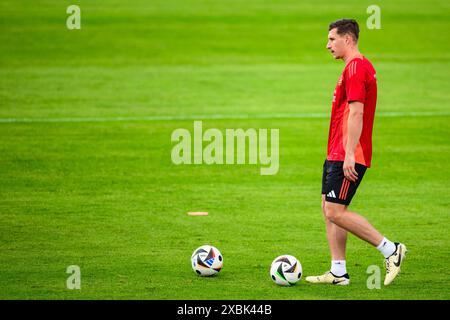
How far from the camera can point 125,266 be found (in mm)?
10883

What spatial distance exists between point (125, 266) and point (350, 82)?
11.0 ft

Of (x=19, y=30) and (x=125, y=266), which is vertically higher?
(x=19, y=30)

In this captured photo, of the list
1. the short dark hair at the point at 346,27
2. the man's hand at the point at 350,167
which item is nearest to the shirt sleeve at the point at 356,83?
the short dark hair at the point at 346,27

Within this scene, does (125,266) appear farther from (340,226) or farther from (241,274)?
(340,226)

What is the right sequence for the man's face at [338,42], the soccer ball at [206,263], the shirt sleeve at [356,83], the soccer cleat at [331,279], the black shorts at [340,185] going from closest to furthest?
the shirt sleeve at [356,83], the black shorts at [340,185], the man's face at [338,42], the soccer cleat at [331,279], the soccer ball at [206,263]

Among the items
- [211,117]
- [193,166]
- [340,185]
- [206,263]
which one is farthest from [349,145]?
[211,117]

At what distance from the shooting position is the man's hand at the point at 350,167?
31.9 feet

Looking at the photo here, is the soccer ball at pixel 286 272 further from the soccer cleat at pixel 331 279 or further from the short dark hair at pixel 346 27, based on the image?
the short dark hair at pixel 346 27

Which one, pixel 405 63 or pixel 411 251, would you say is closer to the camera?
pixel 411 251

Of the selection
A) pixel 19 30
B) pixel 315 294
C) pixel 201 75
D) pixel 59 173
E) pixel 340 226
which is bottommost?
pixel 315 294

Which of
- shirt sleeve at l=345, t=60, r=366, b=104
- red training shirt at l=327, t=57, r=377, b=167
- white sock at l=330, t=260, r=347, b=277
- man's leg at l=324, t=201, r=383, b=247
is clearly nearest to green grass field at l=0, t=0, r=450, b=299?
white sock at l=330, t=260, r=347, b=277

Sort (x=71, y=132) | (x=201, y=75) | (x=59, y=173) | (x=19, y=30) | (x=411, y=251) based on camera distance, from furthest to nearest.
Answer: (x=19, y=30) < (x=201, y=75) < (x=71, y=132) < (x=59, y=173) < (x=411, y=251)

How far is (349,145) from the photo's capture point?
9.73 m

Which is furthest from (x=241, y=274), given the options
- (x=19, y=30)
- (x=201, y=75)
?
(x=19, y=30)
